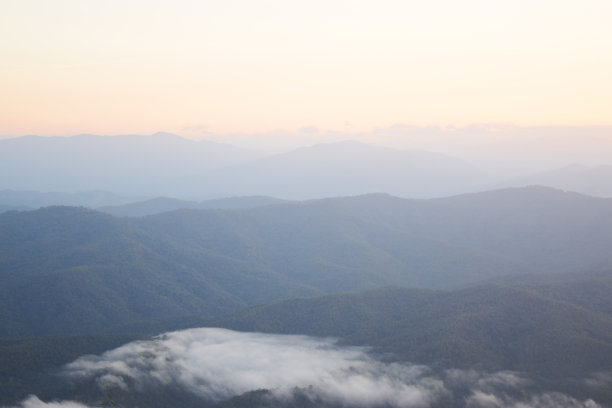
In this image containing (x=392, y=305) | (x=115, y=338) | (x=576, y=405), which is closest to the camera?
(x=576, y=405)

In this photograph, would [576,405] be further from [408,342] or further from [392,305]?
[392,305]

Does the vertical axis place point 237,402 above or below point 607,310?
below

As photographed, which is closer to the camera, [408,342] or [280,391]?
[280,391]

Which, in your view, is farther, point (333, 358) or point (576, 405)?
point (333, 358)

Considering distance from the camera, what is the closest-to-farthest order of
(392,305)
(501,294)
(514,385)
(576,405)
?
1. (576,405)
2. (514,385)
3. (501,294)
4. (392,305)

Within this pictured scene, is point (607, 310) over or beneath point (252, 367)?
over

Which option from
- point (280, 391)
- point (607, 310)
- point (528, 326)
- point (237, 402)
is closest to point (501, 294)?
point (528, 326)

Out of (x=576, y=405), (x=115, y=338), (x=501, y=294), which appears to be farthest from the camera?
(x=501, y=294)

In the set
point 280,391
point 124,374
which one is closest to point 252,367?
point 280,391

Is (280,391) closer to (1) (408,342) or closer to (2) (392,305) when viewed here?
(1) (408,342)
